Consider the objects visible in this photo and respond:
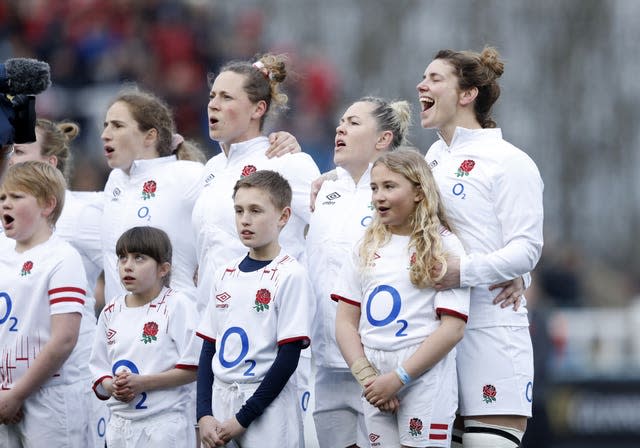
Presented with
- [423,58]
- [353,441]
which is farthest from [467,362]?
[423,58]

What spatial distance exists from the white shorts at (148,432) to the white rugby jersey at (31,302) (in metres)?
0.50

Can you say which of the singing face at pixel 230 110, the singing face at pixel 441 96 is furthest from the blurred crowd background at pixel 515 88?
the singing face at pixel 441 96

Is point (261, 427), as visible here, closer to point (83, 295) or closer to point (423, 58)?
point (83, 295)

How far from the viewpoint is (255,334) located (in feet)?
19.5

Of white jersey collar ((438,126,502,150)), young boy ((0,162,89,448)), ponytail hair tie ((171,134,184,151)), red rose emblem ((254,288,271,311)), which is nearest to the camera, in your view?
red rose emblem ((254,288,271,311))

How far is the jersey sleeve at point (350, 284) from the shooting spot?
586cm

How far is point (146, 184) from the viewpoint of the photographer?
6848 mm

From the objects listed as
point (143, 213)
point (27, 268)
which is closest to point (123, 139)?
point (143, 213)

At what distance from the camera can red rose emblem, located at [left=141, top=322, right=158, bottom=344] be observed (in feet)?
20.6

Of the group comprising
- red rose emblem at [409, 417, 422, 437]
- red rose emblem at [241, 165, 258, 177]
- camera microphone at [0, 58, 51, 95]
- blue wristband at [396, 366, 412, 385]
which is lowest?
red rose emblem at [409, 417, 422, 437]

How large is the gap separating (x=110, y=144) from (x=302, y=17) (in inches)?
334

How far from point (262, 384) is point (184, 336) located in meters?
0.66

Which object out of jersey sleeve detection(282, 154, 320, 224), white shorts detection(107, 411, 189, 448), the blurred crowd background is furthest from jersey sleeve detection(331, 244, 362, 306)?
the blurred crowd background

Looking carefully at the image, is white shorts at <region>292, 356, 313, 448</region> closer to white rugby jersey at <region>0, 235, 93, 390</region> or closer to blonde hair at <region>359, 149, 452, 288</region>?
blonde hair at <region>359, 149, 452, 288</region>
